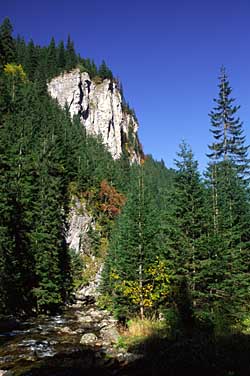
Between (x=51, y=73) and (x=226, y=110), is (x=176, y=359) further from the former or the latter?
(x=51, y=73)

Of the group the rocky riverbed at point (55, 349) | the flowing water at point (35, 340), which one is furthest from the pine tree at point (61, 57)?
the rocky riverbed at point (55, 349)

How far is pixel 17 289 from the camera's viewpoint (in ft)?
84.4

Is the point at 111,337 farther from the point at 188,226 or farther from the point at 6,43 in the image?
the point at 6,43

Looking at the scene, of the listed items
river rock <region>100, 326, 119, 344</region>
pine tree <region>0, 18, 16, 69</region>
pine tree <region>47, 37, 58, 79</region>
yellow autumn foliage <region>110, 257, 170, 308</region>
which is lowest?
river rock <region>100, 326, 119, 344</region>

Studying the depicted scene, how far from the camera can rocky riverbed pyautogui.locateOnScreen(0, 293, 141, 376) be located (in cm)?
1196

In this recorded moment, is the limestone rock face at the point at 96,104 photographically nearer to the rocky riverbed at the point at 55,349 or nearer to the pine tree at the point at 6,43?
the pine tree at the point at 6,43

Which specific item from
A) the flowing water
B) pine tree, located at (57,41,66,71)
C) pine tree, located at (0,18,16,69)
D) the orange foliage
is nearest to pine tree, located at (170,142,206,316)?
the flowing water

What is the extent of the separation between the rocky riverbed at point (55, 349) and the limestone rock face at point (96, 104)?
271 feet

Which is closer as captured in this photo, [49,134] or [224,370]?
[224,370]

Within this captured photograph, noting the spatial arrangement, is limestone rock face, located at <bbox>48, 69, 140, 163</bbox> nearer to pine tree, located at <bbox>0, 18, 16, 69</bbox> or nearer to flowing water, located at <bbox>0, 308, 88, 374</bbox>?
pine tree, located at <bbox>0, 18, 16, 69</bbox>

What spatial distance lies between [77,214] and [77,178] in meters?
6.83

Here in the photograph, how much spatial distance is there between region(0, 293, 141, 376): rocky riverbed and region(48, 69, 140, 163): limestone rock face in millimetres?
82514

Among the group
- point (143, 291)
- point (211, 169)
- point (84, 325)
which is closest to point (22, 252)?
point (84, 325)

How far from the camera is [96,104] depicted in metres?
115
